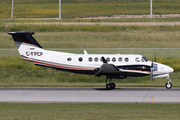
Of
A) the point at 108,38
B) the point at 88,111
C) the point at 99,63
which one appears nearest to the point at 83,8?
the point at 108,38

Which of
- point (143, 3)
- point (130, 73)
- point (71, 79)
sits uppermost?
point (143, 3)

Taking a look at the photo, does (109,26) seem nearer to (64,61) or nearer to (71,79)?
(71,79)

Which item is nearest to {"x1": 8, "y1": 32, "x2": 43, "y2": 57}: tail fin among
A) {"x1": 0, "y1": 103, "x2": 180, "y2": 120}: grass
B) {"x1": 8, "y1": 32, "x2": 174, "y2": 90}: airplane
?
{"x1": 8, "y1": 32, "x2": 174, "y2": 90}: airplane

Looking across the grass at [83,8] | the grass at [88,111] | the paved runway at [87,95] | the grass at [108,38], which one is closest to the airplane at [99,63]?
the paved runway at [87,95]

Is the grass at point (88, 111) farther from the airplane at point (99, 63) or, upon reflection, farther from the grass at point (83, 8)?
the grass at point (83, 8)

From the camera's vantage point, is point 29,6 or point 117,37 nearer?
point 117,37

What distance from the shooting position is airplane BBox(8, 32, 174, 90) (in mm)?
28578

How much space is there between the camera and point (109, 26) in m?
64.4

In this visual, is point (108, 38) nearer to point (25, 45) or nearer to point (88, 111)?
point (25, 45)

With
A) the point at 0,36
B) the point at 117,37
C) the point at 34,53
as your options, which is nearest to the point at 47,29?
the point at 0,36

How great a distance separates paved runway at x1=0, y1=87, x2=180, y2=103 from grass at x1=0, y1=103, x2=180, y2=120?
1.70 meters

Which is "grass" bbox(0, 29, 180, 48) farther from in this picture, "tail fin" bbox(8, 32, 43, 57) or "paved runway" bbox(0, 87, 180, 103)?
"paved runway" bbox(0, 87, 180, 103)

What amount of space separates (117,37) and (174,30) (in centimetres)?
1089

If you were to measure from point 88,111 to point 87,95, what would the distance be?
6.46 metres
